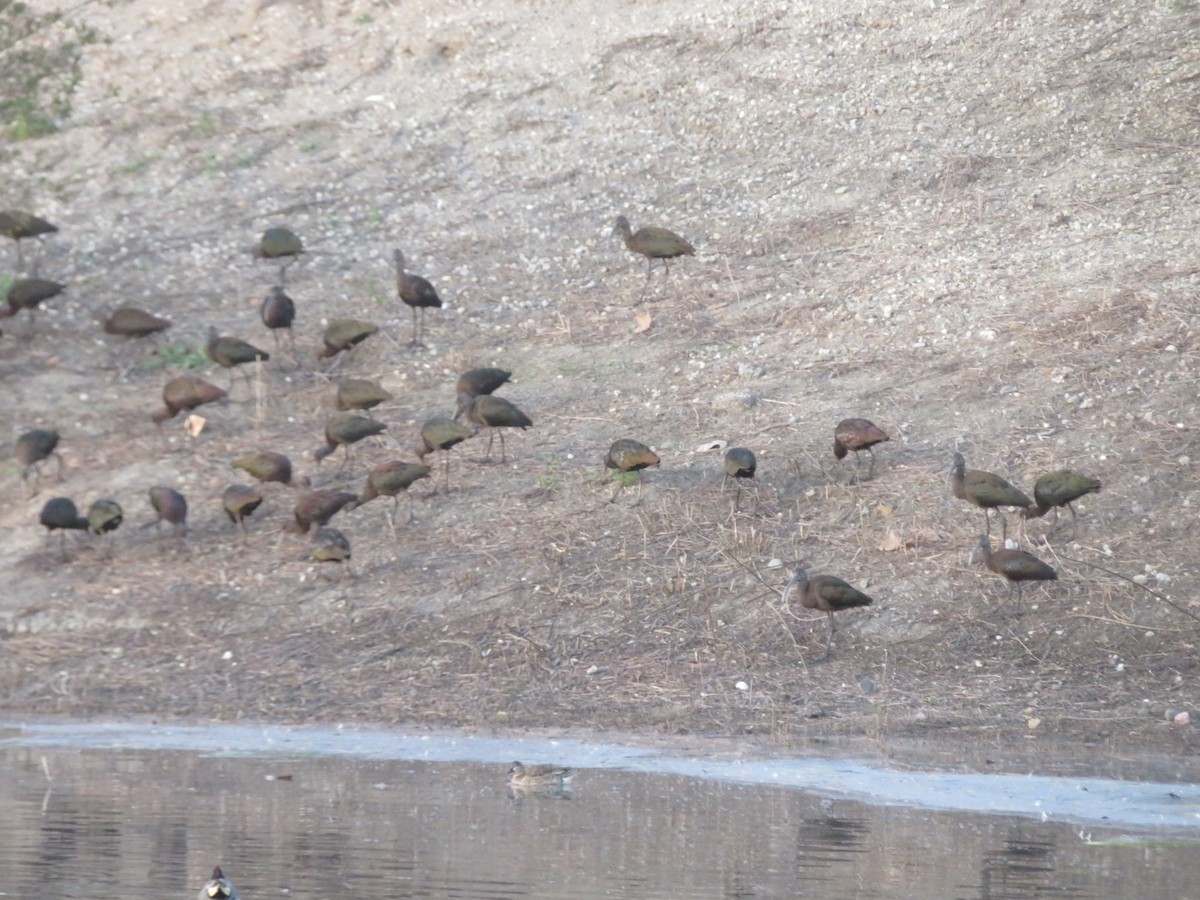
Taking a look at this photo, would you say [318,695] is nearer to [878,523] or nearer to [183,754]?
[183,754]

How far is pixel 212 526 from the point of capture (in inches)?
532

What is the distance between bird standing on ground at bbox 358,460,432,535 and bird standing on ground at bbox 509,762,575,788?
4122 mm

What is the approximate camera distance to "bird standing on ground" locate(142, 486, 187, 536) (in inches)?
514

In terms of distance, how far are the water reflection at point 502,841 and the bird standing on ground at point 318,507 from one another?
3294 millimetres

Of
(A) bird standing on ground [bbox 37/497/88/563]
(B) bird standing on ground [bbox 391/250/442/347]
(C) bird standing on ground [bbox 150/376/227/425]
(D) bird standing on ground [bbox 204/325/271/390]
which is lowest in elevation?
(A) bird standing on ground [bbox 37/497/88/563]

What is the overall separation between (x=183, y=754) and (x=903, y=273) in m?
8.74

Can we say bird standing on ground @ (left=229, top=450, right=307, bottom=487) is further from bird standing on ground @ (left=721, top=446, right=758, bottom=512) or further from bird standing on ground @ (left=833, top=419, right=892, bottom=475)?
bird standing on ground @ (left=833, top=419, right=892, bottom=475)

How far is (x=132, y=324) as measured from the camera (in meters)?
15.3

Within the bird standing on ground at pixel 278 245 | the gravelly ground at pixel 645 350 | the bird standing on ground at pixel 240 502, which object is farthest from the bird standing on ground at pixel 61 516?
the bird standing on ground at pixel 278 245

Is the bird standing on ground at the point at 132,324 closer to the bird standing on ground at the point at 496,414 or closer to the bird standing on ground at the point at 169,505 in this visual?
the bird standing on ground at the point at 169,505

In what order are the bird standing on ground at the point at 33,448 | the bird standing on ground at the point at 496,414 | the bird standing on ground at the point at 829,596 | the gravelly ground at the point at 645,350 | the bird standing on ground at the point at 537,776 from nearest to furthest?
the bird standing on ground at the point at 537,776 < the bird standing on ground at the point at 829,596 < the gravelly ground at the point at 645,350 < the bird standing on ground at the point at 496,414 < the bird standing on ground at the point at 33,448

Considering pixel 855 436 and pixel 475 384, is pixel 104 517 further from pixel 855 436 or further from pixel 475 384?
pixel 855 436

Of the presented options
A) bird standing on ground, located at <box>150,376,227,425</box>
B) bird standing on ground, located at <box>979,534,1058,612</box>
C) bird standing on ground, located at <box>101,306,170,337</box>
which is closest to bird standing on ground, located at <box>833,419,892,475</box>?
bird standing on ground, located at <box>979,534,1058,612</box>

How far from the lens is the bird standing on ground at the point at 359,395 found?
13891 millimetres
